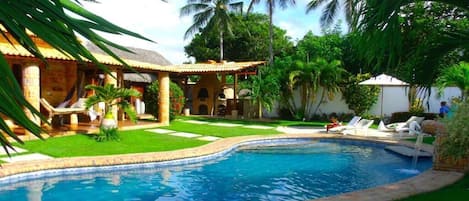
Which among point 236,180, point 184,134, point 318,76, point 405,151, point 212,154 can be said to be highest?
point 318,76

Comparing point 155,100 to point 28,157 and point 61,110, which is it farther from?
point 28,157

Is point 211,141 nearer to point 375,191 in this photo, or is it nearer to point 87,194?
point 87,194

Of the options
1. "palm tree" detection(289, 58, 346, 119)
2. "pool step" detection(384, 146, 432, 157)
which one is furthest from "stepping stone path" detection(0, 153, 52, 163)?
"palm tree" detection(289, 58, 346, 119)

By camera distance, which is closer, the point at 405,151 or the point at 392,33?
the point at 392,33

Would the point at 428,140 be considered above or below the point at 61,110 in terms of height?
Answer: below

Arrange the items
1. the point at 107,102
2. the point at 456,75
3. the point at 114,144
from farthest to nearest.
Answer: the point at 107,102, the point at 114,144, the point at 456,75

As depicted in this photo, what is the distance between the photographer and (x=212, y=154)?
44.9ft

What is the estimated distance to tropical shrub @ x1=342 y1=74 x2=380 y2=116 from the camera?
25.4m

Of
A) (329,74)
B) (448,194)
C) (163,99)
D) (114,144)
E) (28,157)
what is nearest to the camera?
(448,194)

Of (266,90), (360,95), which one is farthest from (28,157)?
(360,95)

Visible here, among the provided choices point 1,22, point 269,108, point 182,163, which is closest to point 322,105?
point 269,108

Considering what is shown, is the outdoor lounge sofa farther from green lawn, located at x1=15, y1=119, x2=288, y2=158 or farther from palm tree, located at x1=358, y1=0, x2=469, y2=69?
palm tree, located at x1=358, y1=0, x2=469, y2=69

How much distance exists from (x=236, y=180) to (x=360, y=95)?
16.7 metres

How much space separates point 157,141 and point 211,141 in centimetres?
213
